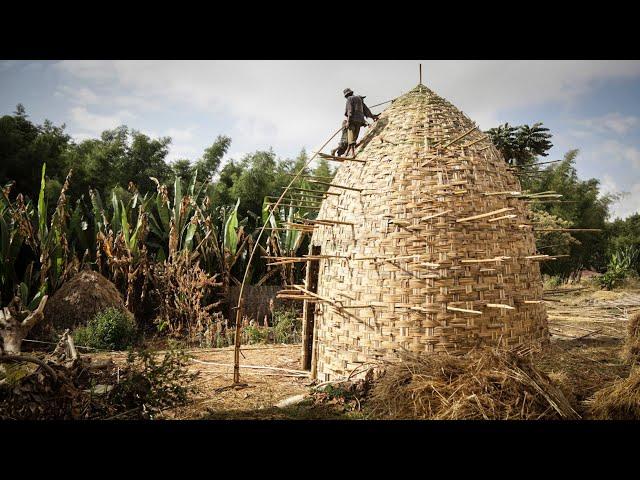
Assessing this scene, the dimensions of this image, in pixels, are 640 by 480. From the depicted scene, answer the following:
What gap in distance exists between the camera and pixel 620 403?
388cm

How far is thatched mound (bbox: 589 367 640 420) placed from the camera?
382 cm

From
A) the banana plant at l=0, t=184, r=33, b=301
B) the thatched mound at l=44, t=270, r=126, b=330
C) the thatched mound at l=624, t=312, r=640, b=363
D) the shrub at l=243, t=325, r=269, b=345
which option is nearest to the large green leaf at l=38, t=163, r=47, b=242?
the banana plant at l=0, t=184, r=33, b=301

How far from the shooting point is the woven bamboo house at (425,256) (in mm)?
4648

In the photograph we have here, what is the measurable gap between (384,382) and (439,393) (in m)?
0.56

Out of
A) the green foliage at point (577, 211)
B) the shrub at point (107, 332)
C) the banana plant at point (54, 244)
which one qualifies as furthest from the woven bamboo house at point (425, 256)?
the green foliage at point (577, 211)

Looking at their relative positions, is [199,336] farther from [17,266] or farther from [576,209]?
[576,209]

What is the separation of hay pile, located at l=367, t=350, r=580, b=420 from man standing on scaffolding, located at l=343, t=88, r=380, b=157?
3184mm

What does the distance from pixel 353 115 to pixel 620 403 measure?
4.53 m

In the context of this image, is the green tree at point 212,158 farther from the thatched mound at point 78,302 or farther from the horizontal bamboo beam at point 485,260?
the horizontal bamboo beam at point 485,260

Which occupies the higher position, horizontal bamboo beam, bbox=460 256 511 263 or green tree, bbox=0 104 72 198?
green tree, bbox=0 104 72 198

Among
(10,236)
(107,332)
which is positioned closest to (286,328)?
(107,332)

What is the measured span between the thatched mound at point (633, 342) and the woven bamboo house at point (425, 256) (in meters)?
1.42

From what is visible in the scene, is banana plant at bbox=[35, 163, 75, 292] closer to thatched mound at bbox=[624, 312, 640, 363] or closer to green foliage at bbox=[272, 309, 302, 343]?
green foliage at bbox=[272, 309, 302, 343]

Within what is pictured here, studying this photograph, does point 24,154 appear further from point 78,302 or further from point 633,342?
point 633,342
